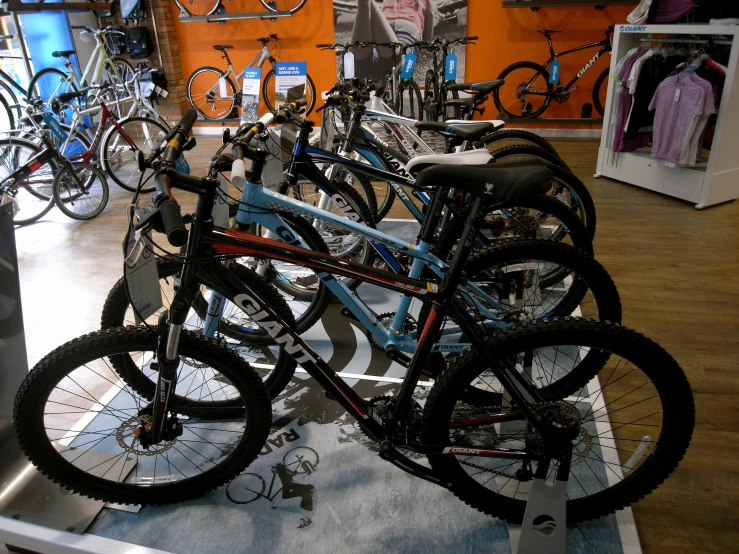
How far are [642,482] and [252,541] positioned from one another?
1160mm

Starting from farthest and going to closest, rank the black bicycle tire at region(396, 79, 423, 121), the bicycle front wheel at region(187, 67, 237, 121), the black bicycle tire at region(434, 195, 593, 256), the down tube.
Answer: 1. the bicycle front wheel at region(187, 67, 237, 121)
2. the black bicycle tire at region(396, 79, 423, 121)
3. the black bicycle tire at region(434, 195, 593, 256)
4. the down tube

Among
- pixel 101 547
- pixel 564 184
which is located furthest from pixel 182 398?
pixel 564 184

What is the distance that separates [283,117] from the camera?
83.7 inches

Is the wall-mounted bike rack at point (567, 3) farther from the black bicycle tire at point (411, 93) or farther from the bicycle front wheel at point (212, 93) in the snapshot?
the bicycle front wheel at point (212, 93)

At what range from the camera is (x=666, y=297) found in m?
3.00

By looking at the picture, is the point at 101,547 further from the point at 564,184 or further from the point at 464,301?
the point at 564,184

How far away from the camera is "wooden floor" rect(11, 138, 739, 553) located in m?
1.78

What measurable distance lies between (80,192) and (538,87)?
15.7 ft

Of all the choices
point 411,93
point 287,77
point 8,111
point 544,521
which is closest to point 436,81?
point 411,93

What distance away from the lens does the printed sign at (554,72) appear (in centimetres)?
600

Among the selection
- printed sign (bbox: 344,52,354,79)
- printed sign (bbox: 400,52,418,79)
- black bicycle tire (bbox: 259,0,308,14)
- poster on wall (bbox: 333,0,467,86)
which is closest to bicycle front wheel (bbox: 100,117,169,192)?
printed sign (bbox: 344,52,354,79)

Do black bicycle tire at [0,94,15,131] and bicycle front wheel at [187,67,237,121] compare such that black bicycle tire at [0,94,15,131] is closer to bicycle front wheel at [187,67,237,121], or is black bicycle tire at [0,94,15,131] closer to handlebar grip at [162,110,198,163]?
bicycle front wheel at [187,67,237,121]

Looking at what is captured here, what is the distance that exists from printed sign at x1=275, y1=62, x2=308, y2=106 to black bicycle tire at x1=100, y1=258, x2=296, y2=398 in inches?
36.5

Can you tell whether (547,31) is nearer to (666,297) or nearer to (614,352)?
(666,297)
